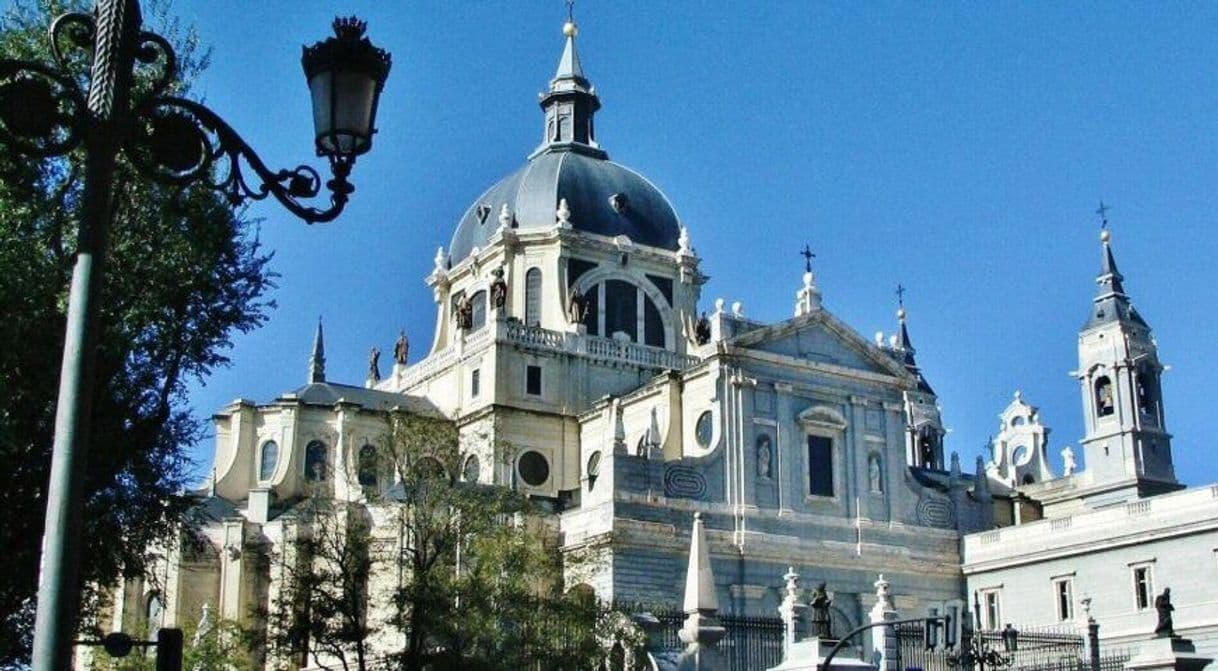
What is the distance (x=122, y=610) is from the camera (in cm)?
5347

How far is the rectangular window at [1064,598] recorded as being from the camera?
50.4 meters

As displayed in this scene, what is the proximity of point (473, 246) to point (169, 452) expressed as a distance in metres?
49.0

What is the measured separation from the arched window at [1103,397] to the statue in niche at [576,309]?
872 inches

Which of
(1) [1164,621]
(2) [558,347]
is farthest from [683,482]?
(1) [1164,621]

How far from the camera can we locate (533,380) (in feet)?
193

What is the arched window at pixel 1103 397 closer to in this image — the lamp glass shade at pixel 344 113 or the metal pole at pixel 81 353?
the lamp glass shade at pixel 344 113

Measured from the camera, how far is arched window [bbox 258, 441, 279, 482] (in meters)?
59.7

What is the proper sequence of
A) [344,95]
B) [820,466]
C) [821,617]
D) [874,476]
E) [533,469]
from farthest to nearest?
[533,469], [874,476], [820,466], [821,617], [344,95]

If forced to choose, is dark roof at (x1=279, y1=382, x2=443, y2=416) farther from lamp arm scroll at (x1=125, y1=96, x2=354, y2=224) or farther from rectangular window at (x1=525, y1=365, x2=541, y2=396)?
lamp arm scroll at (x1=125, y1=96, x2=354, y2=224)

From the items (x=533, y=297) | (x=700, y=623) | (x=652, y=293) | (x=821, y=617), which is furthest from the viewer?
(x=652, y=293)

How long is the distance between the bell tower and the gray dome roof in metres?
18.7

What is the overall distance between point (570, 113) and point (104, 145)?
65.2m

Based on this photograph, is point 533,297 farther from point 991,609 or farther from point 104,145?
point 104,145

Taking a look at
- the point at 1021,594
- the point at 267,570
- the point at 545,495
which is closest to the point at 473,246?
the point at 545,495
